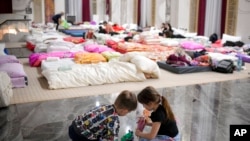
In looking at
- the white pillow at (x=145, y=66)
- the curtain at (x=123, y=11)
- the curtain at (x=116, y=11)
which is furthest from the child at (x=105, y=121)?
the curtain at (x=116, y=11)

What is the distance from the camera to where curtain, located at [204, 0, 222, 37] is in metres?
7.87

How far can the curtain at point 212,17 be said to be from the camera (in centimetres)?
787

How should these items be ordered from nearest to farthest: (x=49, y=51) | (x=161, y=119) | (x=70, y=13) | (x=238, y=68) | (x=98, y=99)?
(x=161, y=119), (x=98, y=99), (x=238, y=68), (x=49, y=51), (x=70, y=13)

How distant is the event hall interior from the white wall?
0.07 feet

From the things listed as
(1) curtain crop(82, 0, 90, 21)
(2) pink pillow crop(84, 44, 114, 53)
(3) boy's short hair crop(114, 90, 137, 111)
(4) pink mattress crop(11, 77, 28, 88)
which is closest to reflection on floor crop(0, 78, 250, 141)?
(3) boy's short hair crop(114, 90, 137, 111)

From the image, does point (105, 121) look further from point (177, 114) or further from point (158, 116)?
point (177, 114)

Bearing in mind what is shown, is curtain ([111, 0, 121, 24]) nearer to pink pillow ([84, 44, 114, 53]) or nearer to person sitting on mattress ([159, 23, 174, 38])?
person sitting on mattress ([159, 23, 174, 38])

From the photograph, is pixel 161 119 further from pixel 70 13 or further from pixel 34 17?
pixel 70 13

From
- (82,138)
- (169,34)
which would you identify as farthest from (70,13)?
(82,138)

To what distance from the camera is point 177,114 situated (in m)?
3.02

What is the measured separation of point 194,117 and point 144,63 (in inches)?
61.7

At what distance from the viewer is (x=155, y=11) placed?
10805 mm

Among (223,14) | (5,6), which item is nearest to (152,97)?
(223,14)

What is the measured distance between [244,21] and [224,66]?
104 inches
